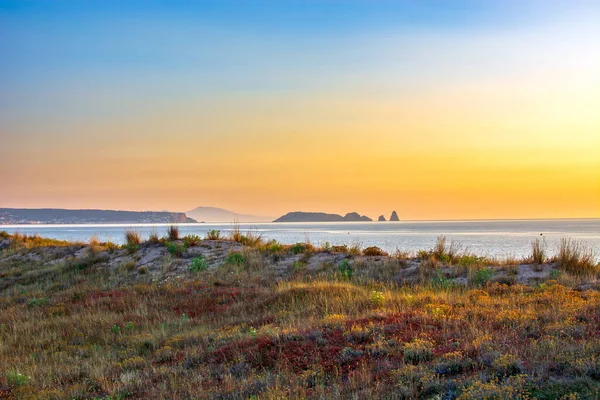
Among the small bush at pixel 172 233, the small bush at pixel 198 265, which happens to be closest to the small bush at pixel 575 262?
the small bush at pixel 198 265

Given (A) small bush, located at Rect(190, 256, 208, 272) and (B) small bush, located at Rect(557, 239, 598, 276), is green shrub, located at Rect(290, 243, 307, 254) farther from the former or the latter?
(B) small bush, located at Rect(557, 239, 598, 276)

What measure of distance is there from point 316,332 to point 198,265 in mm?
12605

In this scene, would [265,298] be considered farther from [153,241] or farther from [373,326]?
[153,241]

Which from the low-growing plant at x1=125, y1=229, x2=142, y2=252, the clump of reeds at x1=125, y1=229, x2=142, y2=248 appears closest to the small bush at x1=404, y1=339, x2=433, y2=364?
the low-growing plant at x1=125, y1=229, x2=142, y2=252

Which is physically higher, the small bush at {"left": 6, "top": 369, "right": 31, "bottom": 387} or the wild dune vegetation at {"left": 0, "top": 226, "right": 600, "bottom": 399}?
the wild dune vegetation at {"left": 0, "top": 226, "right": 600, "bottom": 399}

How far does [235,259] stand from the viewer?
20.9m

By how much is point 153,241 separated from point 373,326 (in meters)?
19.8

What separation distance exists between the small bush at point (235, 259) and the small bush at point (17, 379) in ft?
41.5

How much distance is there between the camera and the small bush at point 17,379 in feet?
25.5

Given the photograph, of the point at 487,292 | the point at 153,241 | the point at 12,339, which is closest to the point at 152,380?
the point at 12,339

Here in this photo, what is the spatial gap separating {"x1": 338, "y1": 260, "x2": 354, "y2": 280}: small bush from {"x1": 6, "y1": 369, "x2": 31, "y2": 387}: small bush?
428 inches

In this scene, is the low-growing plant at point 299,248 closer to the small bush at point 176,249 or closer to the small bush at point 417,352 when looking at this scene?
the small bush at point 176,249

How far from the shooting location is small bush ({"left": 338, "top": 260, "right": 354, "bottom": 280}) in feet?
55.6

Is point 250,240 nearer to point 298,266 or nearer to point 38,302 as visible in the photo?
point 298,266
